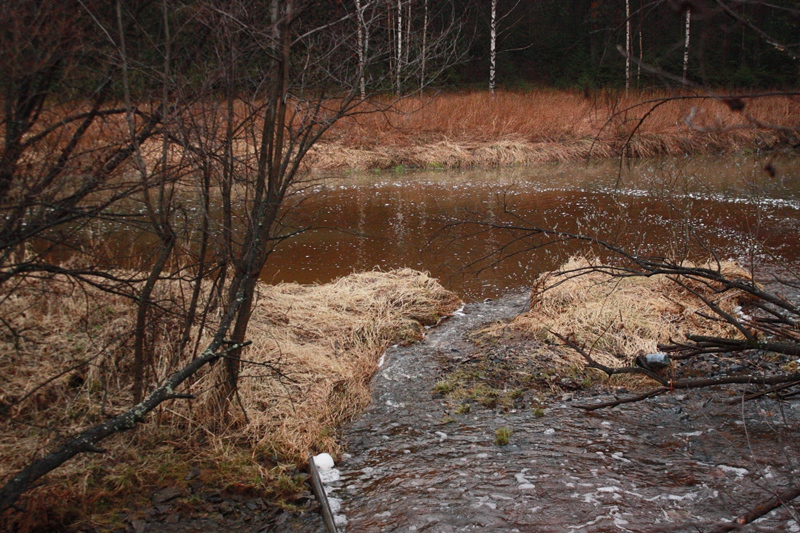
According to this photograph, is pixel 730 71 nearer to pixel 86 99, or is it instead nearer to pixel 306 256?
pixel 306 256

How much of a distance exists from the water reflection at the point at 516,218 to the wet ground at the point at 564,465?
1620 millimetres

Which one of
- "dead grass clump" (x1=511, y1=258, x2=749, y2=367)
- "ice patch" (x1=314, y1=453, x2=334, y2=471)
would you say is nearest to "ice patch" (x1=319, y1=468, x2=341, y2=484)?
"ice patch" (x1=314, y1=453, x2=334, y2=471)

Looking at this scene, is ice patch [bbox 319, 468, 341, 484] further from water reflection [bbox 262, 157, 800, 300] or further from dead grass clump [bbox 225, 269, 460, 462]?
water reflection [bbox 262, 157, 800, 300]

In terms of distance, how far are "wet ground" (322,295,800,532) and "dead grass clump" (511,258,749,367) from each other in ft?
2.76

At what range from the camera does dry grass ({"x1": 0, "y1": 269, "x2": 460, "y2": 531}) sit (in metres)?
3.50

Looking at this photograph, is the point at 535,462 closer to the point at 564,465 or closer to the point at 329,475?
the point at 564,465

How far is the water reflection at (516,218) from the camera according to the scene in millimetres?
8586

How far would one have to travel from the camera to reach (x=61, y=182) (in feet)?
9.15

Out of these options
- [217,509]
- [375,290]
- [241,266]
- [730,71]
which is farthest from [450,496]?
[730,71]

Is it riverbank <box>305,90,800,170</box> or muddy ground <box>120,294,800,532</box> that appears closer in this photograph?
muddy ground <box>120,294,800,532</box>

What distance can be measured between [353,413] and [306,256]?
17.1ft

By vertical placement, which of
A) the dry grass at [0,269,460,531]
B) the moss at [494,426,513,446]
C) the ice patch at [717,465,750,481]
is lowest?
the moss at [494,426,513,446]

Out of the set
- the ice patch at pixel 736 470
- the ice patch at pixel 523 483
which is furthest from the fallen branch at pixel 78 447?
the ice patch at pixel 736 470

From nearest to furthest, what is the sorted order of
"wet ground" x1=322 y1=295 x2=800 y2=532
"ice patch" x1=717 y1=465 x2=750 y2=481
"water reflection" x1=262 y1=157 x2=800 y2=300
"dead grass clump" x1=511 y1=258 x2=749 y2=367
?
"wet ground" x1=322 y1=295 x2=800 y2=532 < "ice patch" x1=717 y1=465 x2=750 y2=481 < "dead grass clump" x1=511 y1=258 x2=749 y2=367 < "water reflection" x1=262 y1=157 x2=800 y2=300
